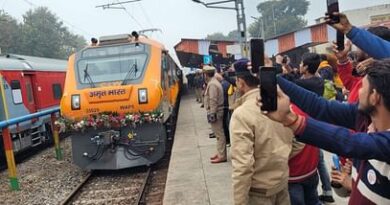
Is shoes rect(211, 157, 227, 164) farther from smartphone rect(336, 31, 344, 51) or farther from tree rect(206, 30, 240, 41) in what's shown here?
tree rect(206, 30, 240, 41)

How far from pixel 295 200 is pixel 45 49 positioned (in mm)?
66448

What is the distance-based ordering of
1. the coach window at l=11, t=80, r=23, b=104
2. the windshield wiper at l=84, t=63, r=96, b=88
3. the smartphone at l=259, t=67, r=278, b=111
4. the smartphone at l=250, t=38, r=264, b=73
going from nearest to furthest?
the smartphone at l=259, t=67, r=278, b=111
the smartphone at l=250, t=38, r=264, b=73
the windshield wiper at l=84, t=63, r=96, b=88
the coach window at l=11, t=80, r=23, b=104

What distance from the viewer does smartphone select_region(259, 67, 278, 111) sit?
1785 mm

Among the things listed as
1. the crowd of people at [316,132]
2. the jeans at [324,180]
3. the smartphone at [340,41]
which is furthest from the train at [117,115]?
the smartphone at [340,41]

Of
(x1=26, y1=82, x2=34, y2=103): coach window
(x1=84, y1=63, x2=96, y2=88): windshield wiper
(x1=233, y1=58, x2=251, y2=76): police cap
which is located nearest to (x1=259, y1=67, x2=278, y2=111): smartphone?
(x1=233, y1=58, x2=251, y2=76): police cap

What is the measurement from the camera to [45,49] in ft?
218

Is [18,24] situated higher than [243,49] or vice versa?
[18,24]

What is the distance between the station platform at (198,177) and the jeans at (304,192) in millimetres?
1374

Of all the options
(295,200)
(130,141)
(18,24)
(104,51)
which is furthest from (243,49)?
(18,24)

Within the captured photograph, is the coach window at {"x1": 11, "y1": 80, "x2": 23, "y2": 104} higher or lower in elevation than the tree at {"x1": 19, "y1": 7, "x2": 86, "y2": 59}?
lower

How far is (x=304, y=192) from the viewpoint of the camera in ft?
13.6

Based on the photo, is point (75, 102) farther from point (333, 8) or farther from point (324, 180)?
point (333, 8)

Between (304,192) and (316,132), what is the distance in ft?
7.97

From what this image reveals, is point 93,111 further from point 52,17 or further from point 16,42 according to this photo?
point 52,17
